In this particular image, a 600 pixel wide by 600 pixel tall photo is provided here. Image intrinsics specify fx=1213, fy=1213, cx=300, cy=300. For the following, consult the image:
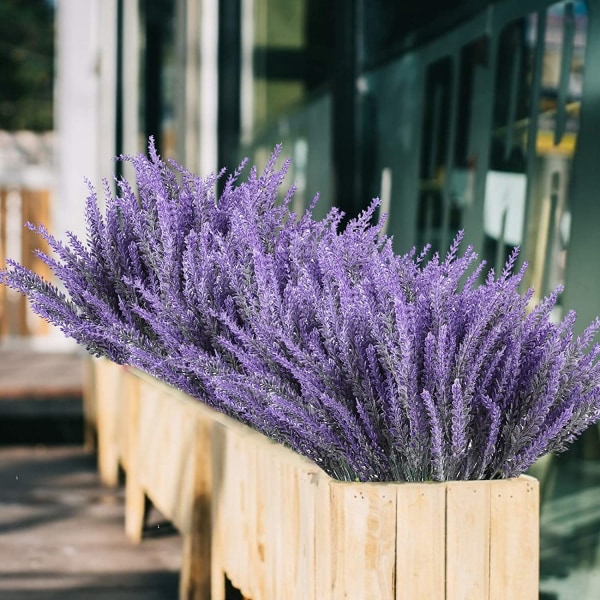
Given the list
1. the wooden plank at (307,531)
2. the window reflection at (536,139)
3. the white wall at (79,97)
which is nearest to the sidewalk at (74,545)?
the window reflection at (536,139)

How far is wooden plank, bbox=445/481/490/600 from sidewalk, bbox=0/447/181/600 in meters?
1.73

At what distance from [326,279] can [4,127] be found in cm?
1629

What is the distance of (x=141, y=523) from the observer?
389 centimetres

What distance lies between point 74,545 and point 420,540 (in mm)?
2436

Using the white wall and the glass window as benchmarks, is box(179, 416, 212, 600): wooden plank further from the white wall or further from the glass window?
the white wall

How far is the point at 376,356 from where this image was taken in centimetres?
171

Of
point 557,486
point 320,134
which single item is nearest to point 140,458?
point 320,134

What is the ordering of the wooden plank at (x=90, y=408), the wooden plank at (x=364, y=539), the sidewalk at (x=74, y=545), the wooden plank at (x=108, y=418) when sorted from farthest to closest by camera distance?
the wooden plank at (x=90, y=408) < the wooden plank at (x=108, y=418) < the sidewalk at (x=74, y=545) < the wooden plank at (x=364, y=539)

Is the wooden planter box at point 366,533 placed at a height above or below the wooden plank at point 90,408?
above

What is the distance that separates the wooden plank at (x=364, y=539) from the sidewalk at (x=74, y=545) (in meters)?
1.70

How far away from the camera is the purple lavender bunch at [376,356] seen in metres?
1.63

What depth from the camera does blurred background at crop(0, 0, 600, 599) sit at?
2334 millimetres

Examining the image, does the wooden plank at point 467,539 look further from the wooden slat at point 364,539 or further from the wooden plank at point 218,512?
the wooden plank at point 218,512

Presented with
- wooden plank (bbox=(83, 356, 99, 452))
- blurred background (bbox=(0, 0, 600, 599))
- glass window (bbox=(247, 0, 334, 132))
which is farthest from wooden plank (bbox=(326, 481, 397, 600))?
wooden plank (bbox=(83, 356, 99, 452))
